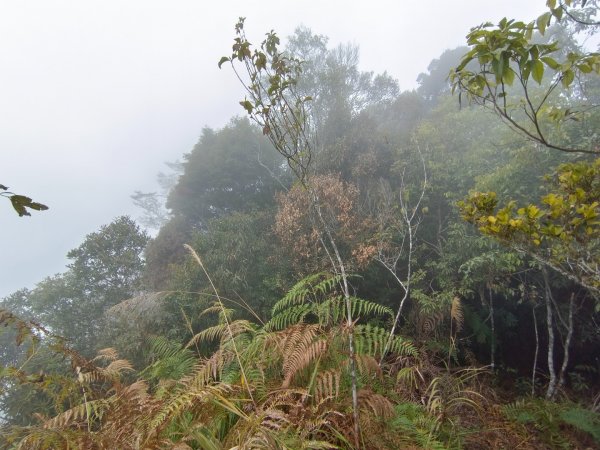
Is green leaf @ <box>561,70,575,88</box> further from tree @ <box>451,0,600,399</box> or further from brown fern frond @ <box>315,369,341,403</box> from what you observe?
brown fern frond @ <box>315,369,341,403</box>

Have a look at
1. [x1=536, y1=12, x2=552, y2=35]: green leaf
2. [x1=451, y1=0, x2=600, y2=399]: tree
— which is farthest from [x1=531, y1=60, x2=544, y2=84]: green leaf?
[x1=536, y1=12, x2=552, y2=35]: green leaf

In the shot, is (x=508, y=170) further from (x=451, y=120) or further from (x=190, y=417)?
(x=190, y=417)

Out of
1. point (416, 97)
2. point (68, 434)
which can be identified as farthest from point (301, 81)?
point (68, 434)

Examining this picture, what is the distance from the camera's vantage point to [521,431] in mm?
2664

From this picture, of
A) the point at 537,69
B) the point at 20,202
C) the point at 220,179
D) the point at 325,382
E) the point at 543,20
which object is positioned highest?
the point at 220,179

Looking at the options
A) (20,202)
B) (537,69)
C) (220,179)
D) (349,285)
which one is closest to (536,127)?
(537,69)

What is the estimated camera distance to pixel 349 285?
746cm

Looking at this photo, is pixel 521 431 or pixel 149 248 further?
pixel 149 248

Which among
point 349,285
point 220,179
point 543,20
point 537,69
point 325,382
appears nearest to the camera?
point 537,69

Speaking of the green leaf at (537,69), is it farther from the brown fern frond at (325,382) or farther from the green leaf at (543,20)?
the brown fern frond at (325,382)

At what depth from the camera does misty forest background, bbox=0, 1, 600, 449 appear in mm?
1684

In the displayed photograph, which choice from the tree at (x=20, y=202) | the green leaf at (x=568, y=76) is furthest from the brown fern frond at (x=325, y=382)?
the green leaf at (x=568, y=76)

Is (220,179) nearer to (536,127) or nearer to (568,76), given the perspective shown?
(568,76)

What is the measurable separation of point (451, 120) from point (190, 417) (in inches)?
445
